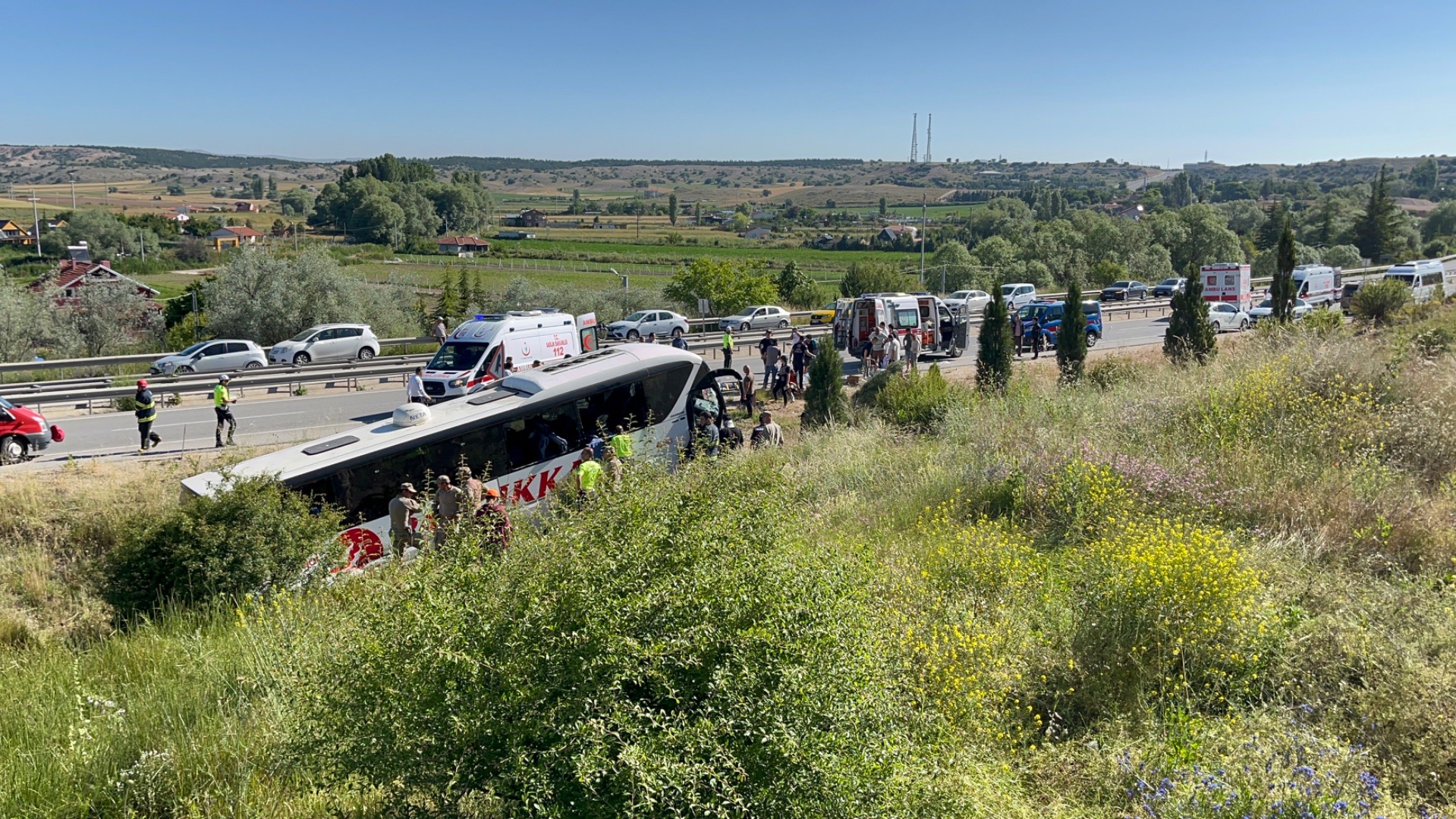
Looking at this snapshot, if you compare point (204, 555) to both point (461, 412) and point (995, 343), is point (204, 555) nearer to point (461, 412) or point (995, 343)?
point (461, 412)

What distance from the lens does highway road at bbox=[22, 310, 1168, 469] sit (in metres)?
18.7

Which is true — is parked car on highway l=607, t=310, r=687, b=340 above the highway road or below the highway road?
above

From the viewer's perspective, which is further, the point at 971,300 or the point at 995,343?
the point at 971,300

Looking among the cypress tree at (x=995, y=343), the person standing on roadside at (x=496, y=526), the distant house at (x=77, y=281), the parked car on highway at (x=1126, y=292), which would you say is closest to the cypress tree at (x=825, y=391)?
the cypress tree at (x=995, y=343)

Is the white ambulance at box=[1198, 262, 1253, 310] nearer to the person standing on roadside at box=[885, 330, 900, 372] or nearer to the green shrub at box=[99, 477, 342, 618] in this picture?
the person standing on roadside at box=[885, 330, 900, 372]

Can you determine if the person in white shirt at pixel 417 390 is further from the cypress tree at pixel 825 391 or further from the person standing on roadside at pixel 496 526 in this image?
the person standing on roadside at pixel 496 526

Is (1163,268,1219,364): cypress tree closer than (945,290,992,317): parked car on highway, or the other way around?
(1163,268,1219,364): cypress tree

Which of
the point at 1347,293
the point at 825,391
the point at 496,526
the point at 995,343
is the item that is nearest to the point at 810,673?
the point at 496,526

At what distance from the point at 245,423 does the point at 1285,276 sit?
30.0m

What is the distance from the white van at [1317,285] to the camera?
4466cm

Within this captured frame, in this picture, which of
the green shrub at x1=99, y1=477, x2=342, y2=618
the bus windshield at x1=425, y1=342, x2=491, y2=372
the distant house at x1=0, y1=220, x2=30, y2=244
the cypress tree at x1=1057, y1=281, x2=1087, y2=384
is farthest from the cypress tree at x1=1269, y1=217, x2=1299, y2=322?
the distant house at x1=0, y1=220, x2=30, y2=244

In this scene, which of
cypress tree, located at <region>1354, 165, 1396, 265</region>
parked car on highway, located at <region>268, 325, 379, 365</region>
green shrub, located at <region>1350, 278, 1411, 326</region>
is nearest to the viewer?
parked car on highway, located at <region>268, 325, 379, 365</region>

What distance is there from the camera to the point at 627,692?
13.6 ft

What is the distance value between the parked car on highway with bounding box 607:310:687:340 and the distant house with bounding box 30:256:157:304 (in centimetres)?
2281
